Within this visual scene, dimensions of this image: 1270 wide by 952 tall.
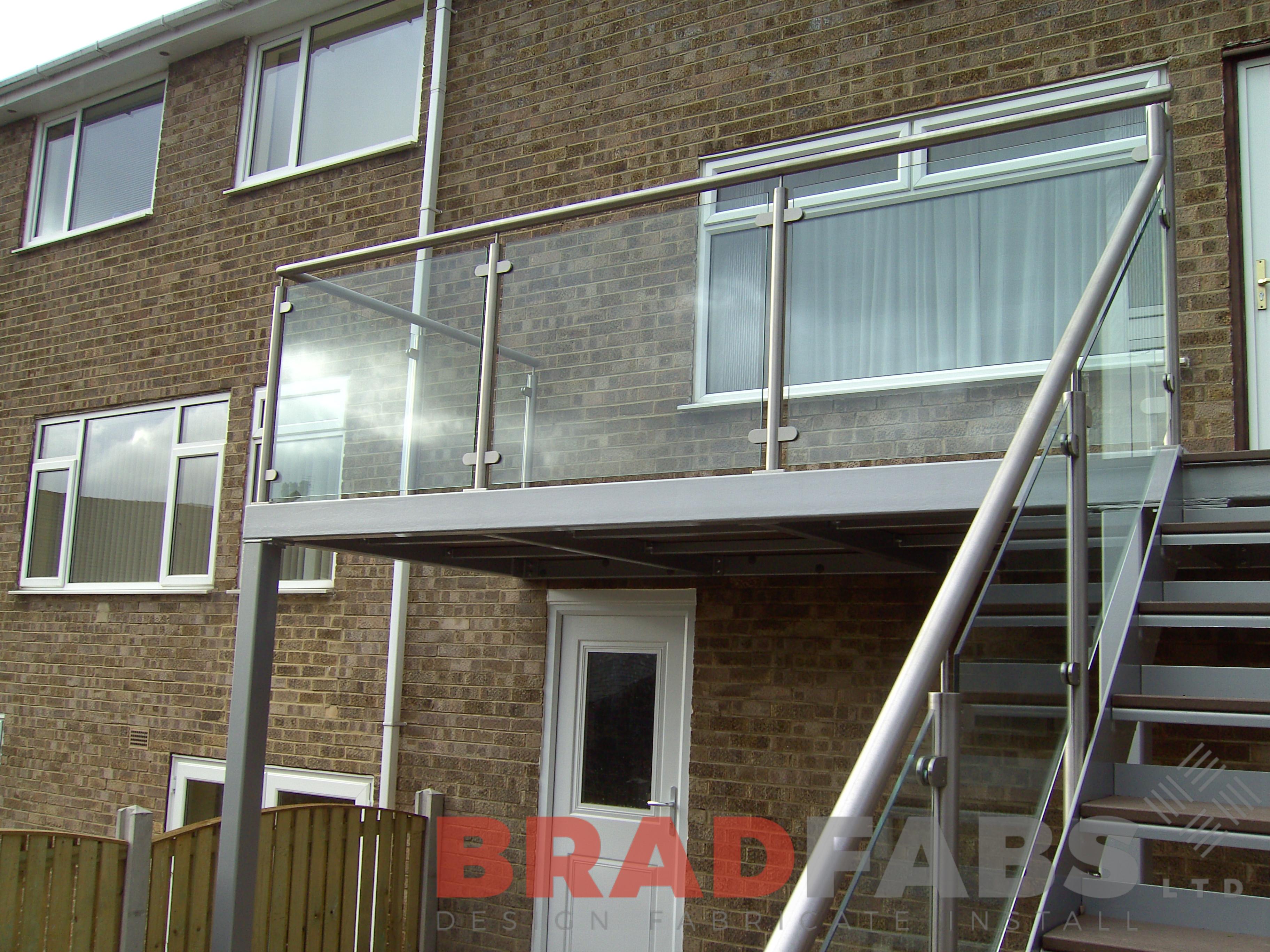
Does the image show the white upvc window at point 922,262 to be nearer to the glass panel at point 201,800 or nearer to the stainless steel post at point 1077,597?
the stainless steel post at point 1077,597

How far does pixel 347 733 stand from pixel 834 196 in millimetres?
4833

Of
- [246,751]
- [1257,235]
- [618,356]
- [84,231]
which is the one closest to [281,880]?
[246,751]

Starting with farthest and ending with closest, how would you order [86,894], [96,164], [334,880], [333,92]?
[96,164] < [333,92] < [334,880] < [86,894]

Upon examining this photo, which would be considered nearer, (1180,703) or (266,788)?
(1180,703)

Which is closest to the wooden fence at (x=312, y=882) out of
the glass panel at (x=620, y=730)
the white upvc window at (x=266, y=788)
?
the white upvc window at (x=266, y=788)

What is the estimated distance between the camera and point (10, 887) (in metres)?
4.78

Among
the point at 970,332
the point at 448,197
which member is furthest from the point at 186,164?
the point at 970,332

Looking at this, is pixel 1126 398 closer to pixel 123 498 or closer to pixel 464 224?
pixel 464 224

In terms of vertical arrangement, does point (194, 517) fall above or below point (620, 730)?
above

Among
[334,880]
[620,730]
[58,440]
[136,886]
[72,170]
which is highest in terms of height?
[72,170]

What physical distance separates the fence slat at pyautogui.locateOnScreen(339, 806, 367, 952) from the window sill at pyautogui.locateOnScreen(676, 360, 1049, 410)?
10.3ft

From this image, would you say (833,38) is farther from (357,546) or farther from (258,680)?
(258,680)

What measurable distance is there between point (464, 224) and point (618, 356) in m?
3.38

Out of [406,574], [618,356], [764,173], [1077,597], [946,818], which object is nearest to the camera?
[946,818]
